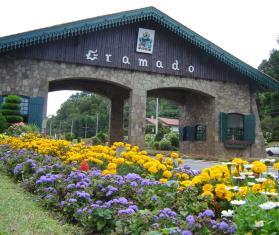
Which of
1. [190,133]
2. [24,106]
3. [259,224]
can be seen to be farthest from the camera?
[190,133]

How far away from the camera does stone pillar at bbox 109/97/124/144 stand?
2672 cm

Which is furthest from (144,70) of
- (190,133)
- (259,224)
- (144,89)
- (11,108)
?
(259,224)

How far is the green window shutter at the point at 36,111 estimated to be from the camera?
18.7 metres

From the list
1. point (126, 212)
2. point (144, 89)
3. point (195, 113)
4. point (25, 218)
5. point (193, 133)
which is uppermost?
point (144, 89)

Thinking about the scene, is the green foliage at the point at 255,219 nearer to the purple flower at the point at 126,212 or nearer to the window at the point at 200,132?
the purple flower at the point at 126,212

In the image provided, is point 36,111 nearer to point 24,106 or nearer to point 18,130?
point 24,106

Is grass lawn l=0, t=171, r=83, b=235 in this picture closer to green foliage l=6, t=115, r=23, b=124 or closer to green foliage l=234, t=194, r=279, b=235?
green foliage l=234, t=194, r=279, b=235

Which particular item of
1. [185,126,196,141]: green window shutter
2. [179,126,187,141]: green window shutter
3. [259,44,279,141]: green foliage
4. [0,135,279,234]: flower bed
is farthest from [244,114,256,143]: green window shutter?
[259,44,279,141]: green foliage

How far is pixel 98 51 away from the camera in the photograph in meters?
20.2

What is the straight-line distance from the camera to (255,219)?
2.98 metres

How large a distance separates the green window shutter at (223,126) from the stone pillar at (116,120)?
23.8ft

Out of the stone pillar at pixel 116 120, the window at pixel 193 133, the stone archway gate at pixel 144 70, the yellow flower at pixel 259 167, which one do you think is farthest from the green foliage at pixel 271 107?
the yellow flower at pixel 259 167

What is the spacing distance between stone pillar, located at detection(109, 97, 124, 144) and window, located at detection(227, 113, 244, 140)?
726 cm

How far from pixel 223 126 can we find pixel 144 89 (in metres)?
4.85
